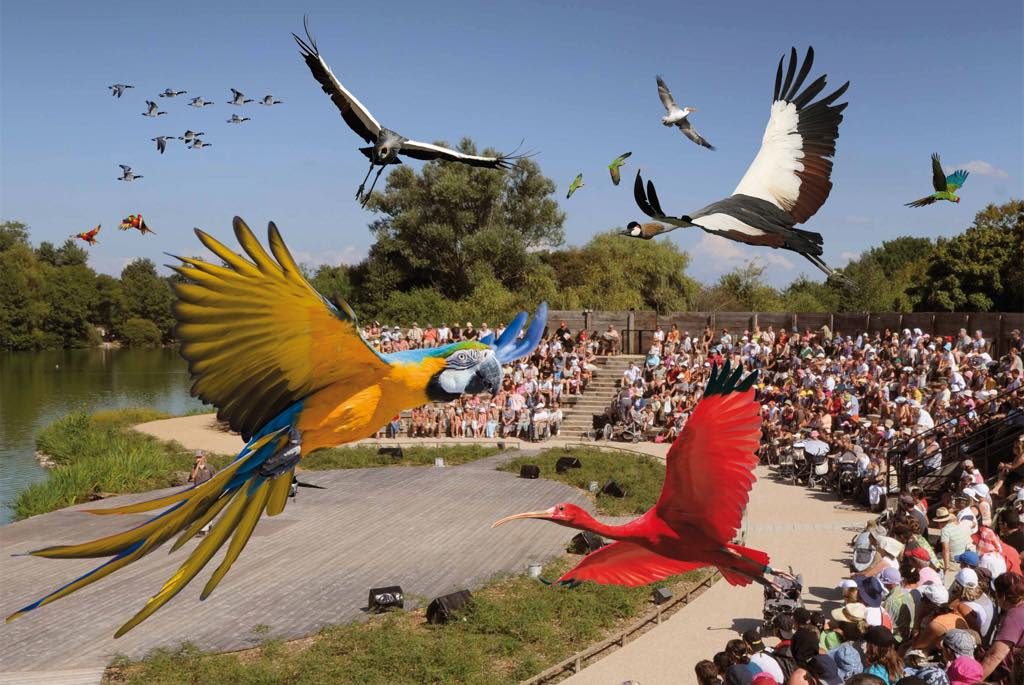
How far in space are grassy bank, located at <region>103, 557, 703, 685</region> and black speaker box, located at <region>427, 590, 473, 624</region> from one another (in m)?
0.12

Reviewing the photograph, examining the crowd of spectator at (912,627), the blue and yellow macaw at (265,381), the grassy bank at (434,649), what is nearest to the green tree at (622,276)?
the grassy bank at (434,649)

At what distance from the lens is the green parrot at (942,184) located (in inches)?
183

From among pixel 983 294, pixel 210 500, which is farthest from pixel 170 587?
pixel 983 294

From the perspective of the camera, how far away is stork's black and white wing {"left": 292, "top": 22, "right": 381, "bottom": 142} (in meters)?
4.16

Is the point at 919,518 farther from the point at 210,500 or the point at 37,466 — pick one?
the point at 37,466

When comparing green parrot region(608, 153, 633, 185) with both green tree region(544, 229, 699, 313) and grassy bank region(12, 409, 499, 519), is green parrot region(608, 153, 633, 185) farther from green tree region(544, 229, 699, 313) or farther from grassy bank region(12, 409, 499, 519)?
green tree region(544, 229, 699, 313)

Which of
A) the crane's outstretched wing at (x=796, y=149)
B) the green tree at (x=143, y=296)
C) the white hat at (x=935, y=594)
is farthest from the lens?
the green tree at (x=143, y=296)

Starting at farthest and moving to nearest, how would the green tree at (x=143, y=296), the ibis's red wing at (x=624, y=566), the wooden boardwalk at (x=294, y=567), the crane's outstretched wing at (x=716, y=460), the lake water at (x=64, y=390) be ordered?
1. the green tree at (x=143, y=296)
2. the lake water at (x=64, y=390)
3. the wooden boardwalk at (x=294, y=567)
4. the ibis's red wing at (x=624, y=566)
5. the crane's outstretched wing at (x=716, y=460)

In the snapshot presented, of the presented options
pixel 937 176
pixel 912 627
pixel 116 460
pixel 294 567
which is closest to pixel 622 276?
pixel 116 460

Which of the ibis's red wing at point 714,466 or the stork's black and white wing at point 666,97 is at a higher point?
the stork's black and white wing at point 666,97

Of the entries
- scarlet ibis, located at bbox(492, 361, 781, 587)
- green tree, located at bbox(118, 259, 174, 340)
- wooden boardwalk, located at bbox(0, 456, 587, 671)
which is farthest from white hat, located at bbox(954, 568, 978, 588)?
green tree, located at bbox(118, 259, 174, 340)

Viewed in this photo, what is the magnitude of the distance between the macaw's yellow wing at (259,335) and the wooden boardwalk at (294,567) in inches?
321

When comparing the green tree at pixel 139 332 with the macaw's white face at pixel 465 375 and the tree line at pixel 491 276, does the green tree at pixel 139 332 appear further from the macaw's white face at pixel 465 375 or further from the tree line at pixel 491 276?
the macaw's white face at pixel 465 375

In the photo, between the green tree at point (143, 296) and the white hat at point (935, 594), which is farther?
the green tree at point (143, 296)
